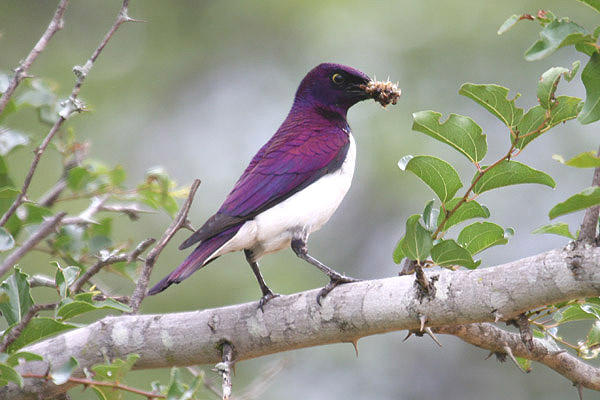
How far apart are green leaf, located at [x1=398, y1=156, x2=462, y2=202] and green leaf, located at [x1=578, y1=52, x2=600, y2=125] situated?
61 centimetres

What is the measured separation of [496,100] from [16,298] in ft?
5.58

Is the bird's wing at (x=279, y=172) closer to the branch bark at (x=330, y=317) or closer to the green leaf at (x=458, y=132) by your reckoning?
the branch bark at (x=330, y=317)

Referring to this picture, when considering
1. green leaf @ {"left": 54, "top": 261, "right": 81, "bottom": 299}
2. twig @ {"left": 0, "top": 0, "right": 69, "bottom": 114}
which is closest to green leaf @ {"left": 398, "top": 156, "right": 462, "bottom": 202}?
green leaf @ {"left": 54, "top": 261, "right": 81, "bottom": 299}

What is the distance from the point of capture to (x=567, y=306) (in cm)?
281

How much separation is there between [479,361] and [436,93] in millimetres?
3026

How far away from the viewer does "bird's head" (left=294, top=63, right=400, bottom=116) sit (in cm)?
461

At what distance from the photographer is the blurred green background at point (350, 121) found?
7.22 metres

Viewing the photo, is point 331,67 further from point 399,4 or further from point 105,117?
point 105,117

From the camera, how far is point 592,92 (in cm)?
210

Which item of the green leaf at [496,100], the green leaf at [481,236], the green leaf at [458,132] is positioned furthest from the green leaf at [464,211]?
the green leaf at [496,100]

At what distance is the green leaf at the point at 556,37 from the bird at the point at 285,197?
1719 millimetres

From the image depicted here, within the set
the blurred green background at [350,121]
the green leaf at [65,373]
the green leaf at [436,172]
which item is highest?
the green leaf at [436,172]

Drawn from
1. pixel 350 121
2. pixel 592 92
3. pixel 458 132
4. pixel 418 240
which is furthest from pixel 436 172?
pixel 350 121

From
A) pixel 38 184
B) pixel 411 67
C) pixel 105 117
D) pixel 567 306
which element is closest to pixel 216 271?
pixel 38 184
